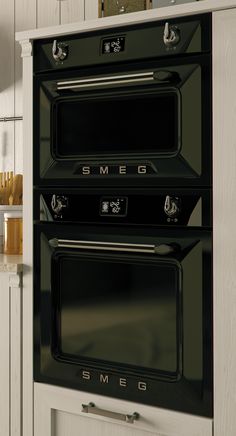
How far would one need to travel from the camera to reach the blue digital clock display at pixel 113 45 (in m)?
1.87

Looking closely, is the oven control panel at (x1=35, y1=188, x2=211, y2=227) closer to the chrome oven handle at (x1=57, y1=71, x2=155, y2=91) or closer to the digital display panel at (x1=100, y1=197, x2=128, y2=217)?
the digital display panel at (x1=100, y1=197, x2=128, y2=217)

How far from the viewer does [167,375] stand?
1.81 metres

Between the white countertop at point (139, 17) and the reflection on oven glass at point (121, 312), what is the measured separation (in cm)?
73

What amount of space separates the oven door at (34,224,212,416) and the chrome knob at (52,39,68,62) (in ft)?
1.79

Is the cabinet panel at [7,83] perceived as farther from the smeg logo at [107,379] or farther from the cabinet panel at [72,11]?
the smeg logo at [107,379]

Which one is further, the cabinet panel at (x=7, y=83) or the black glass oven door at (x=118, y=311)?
the cabinet panel at (x=7, y=83)

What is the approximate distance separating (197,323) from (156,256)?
228 millimetres

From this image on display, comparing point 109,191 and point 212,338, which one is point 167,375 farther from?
point 109,191

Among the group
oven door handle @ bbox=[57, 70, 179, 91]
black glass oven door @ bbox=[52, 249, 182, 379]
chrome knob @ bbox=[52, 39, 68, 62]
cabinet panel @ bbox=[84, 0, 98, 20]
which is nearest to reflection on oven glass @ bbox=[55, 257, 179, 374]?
black glass oven door @ bbox=[52, 249, 182, 379]

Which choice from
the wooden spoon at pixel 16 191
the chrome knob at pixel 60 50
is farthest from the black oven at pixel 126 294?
the wooden spoon at pixel 16 191

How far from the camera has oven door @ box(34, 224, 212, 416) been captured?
1765mm

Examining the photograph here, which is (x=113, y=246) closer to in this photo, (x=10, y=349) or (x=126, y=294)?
(x=126, y=294)

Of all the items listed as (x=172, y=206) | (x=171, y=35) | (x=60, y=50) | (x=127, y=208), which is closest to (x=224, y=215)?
(x=172, y=206)

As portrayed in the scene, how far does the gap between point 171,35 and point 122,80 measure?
0.20 m
